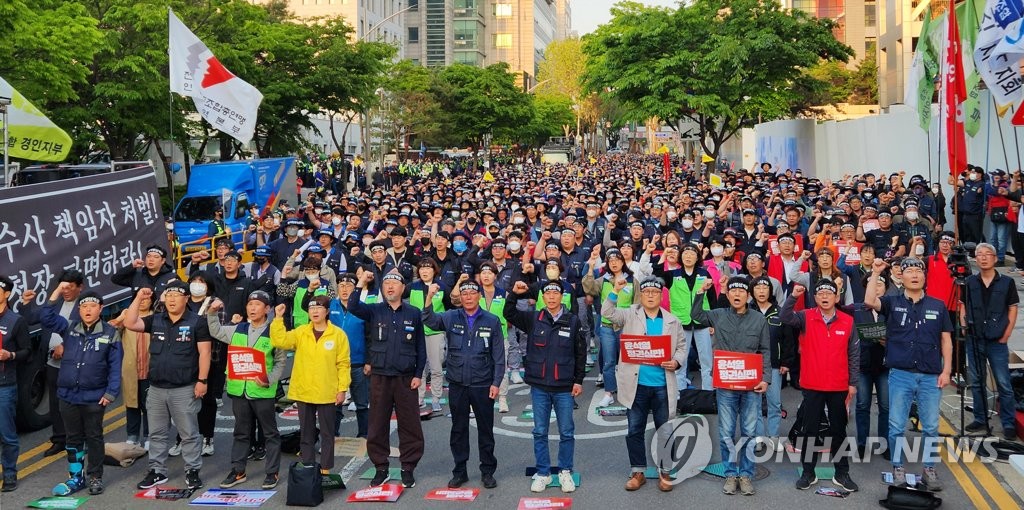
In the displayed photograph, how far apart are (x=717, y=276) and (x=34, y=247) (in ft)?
24.5

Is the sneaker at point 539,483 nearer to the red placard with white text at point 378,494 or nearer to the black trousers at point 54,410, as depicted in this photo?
the red placard with white text at point 378,494

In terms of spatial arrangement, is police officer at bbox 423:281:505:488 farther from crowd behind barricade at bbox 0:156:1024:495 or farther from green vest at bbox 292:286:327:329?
green vest at bbox 292:286:327:329

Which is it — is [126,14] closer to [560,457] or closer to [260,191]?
[260,191]

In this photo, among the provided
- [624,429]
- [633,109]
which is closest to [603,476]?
[624,429]

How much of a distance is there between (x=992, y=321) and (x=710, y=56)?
25.0m

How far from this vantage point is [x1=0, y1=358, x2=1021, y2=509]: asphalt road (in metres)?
8.30

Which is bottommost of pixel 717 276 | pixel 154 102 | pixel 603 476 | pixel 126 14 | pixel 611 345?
pixel 603 476

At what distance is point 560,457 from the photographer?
8.80 meters

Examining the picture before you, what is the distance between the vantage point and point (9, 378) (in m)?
8.96

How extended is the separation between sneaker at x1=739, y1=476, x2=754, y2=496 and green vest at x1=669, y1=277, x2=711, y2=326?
3104mm

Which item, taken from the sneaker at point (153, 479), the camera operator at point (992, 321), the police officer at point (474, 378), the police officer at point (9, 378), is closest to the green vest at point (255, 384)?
the sneaker at point (153, 479)

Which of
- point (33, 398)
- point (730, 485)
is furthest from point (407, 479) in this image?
point (33, 398)

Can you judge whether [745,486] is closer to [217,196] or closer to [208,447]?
[208,447]

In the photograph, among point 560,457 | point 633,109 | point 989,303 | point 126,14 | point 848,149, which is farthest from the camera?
point 633,109
